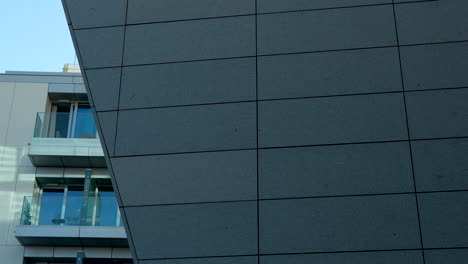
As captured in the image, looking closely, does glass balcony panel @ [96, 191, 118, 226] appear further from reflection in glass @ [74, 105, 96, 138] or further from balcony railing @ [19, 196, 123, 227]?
reflection in glass @ [74, 105, 96, 138]

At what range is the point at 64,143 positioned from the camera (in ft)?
92.1

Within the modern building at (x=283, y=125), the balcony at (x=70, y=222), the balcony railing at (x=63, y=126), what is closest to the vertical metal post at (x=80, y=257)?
the balcony at (x=70, y=222)

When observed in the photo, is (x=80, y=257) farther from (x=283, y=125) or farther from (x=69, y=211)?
(x=283, y=125)

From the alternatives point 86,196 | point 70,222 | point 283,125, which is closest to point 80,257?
point 70,222

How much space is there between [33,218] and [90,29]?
15.3 meters

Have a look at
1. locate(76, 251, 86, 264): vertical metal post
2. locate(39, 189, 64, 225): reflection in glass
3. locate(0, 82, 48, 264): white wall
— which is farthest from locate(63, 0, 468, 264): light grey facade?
locate(0, 82, 48, 264): white wall

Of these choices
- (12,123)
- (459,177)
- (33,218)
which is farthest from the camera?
(12,123)

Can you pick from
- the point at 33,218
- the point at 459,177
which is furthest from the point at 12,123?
the point at 459,177

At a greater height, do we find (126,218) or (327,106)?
(327,106)

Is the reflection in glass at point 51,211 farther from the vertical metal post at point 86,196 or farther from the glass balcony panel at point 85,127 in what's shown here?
the glass balcony panel at point 85,127

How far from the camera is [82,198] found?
2683 centimetres

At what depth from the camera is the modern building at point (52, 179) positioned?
2662 centimetres

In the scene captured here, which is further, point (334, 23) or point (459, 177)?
point (334, 23)

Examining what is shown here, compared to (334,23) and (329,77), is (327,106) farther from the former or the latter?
(334,23)
